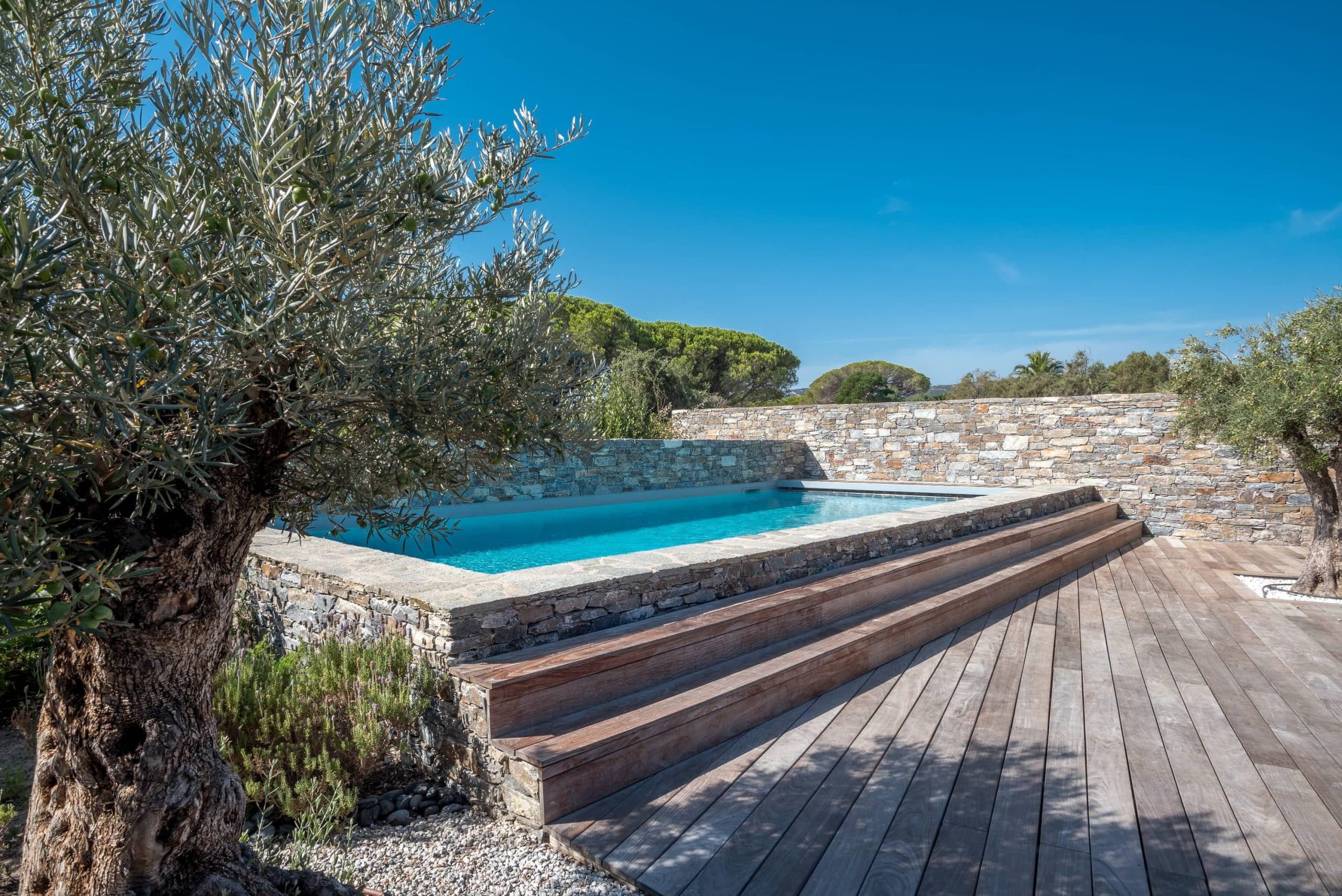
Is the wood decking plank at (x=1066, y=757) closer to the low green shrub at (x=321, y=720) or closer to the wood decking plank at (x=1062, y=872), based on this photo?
the wood decking plank at (x=1062, y=872)

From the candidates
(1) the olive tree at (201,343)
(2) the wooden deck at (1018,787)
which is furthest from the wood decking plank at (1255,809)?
(1) the olive tree at (201,343)

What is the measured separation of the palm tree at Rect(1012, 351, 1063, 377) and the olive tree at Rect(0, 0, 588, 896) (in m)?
32.9

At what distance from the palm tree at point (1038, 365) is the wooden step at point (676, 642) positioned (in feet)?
96.8

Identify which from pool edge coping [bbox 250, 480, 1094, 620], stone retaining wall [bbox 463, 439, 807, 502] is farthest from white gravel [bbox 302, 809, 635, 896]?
stone retaining wall [bbox 463, 439, 807, 502]

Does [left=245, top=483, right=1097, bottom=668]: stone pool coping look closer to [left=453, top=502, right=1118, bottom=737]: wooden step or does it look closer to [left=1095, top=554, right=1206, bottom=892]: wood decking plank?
[left=453, top=502, right=1118, bottom=737]: wooden step

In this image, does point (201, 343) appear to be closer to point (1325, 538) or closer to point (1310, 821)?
point (1310, 821)

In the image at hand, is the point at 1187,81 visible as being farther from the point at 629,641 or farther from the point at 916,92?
the point at 629,641

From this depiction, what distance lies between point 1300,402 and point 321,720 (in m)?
6.92

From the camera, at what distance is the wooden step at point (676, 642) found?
2.38 metres

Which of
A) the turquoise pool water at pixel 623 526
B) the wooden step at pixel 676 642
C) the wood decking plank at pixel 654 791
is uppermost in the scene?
the wooden step at pixel 676 642

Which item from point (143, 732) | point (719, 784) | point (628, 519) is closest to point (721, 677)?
point (719, 784)

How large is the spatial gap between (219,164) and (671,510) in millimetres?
8652

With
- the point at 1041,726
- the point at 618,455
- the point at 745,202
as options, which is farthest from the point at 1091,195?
the point at 1041,726

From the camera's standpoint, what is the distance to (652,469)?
10828 mm
